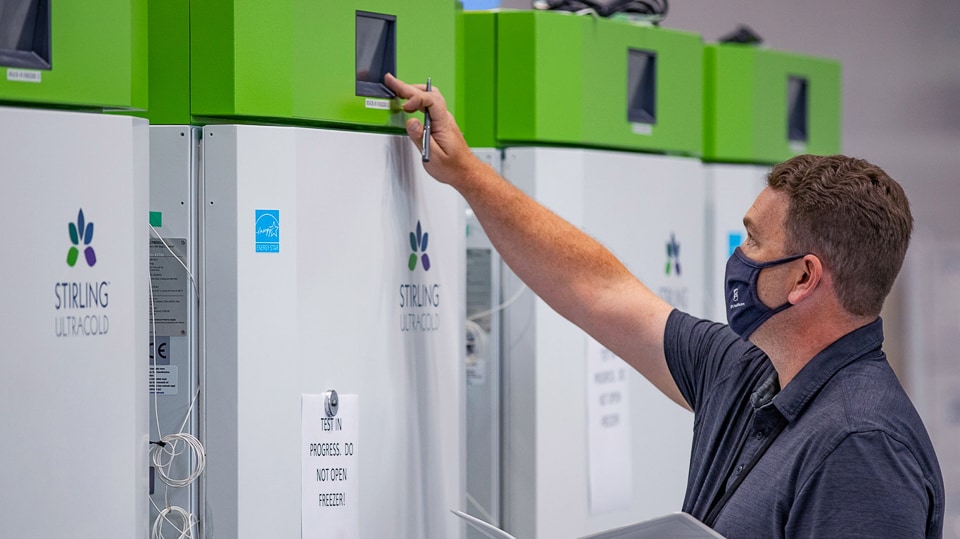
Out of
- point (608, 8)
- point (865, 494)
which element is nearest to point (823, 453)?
point (865, 494)

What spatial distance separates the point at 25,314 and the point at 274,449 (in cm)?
42

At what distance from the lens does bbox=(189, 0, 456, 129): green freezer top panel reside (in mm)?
1546

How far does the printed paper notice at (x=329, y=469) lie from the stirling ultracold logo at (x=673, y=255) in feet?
2.89

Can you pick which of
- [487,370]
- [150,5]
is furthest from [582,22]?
[150,5]

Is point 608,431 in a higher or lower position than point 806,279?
lower

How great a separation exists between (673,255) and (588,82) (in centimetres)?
44

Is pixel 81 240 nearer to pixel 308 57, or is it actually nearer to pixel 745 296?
pixel 308 57

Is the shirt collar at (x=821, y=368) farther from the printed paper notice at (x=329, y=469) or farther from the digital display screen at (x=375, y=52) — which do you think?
the digital display screen at (x=375, y=52)

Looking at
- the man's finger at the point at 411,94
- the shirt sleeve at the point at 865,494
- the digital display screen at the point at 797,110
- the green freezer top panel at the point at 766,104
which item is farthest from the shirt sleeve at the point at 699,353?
the digital display screen at the point at 797,110

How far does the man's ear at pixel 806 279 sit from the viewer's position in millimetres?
1582

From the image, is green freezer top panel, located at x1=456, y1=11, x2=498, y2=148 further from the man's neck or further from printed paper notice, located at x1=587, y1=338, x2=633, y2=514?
the man's neck

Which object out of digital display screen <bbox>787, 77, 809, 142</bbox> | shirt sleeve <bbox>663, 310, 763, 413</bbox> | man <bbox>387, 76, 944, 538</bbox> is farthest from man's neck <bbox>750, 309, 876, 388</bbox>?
digital display screen <bbox>787, 77, 809, 142</bbox>

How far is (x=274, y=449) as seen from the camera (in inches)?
63.5

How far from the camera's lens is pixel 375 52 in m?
1.74
